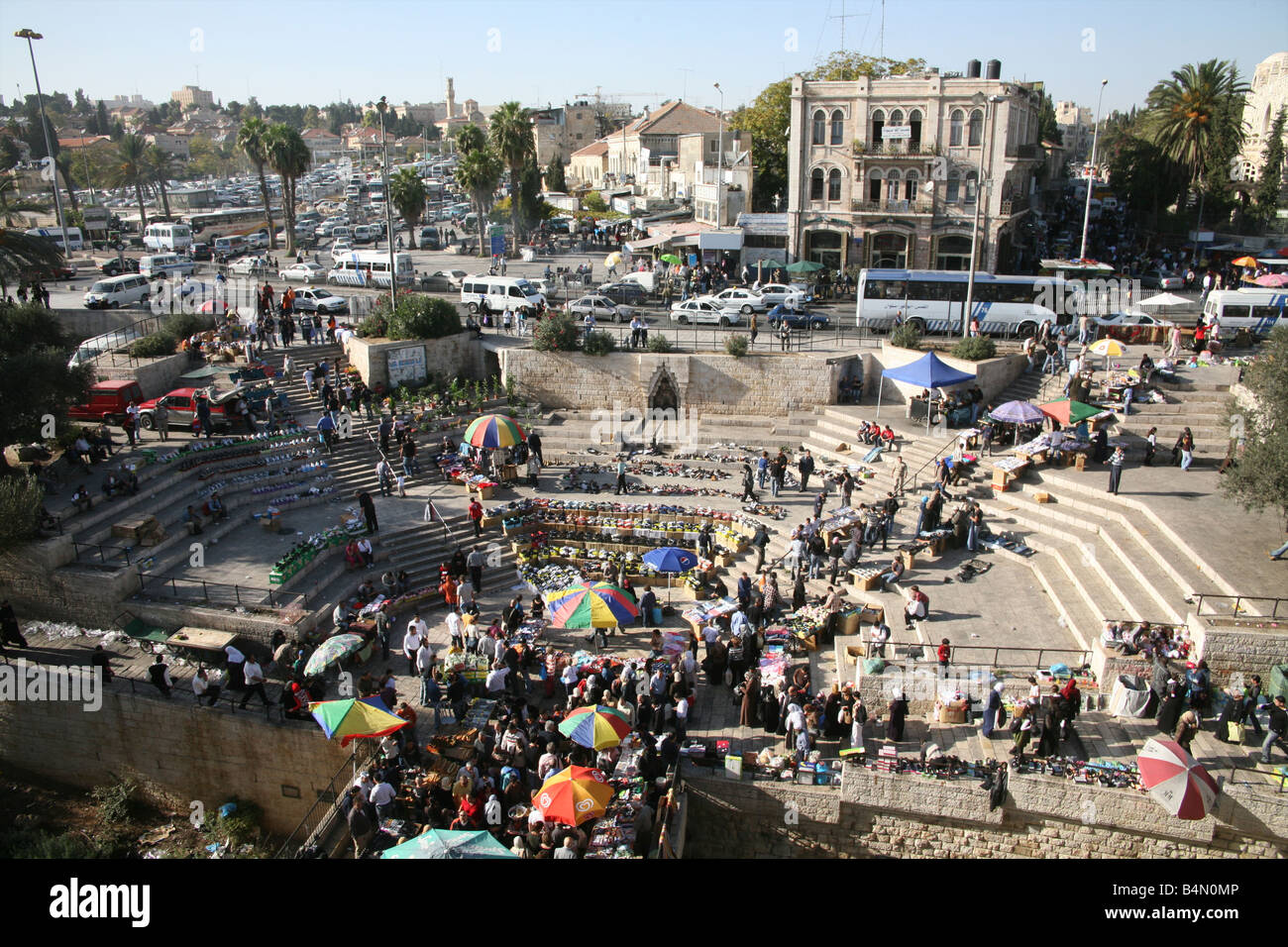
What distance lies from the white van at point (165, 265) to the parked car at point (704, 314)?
23968mm

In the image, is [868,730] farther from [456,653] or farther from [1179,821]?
[456,653]

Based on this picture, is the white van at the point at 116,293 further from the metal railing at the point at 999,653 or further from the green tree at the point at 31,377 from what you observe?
the metal railing at the point at 999,653

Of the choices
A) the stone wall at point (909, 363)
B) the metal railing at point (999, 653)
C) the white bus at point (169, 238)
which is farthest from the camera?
the white bus at point (169, 238)

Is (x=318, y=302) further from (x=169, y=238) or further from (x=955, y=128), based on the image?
(x=955, y=128)

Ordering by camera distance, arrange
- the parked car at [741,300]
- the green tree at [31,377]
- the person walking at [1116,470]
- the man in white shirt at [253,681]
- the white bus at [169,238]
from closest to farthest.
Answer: the man in white shirt at [253,681], the person walking at [1116,470], the green tree at [31,377], the parked car at [741,300], the white bus at [169,238]

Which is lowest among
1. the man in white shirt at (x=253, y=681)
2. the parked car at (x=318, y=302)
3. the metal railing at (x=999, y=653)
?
the man in white shirt at (x=253, y=681)

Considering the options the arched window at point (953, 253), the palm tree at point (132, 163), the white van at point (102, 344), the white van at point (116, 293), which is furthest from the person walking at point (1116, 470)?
the palm tree at point (132, 163)

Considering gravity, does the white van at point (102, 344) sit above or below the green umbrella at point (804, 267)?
below

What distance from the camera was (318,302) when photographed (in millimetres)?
32500

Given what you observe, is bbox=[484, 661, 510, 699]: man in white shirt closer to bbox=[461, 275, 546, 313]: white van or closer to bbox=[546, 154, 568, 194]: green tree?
bbox=[461, 275, 546, 313]: white van

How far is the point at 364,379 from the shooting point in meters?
27.3

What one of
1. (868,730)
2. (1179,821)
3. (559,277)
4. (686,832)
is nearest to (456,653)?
(686,832)

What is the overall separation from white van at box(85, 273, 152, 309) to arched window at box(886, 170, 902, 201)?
106 ft

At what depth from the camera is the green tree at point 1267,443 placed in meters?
15.3
